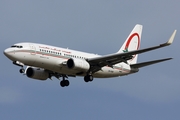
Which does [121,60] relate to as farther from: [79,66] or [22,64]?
[22,64]

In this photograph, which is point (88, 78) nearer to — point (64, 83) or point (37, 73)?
point (64, 83)

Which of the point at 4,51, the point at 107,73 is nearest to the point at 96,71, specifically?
the point at 107,73

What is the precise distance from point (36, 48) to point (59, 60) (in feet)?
10.2

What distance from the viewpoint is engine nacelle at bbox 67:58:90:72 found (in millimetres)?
67944

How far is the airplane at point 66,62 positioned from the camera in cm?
6644

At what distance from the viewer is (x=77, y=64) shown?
224ft

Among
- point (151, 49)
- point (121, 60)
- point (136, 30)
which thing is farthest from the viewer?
point (136, 30)

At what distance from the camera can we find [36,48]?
67.1 meters

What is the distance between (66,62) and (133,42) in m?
16.1

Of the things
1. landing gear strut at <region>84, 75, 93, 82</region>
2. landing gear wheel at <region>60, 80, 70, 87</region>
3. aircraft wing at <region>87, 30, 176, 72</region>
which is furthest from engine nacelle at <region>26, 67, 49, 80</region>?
aircraft wing at <region>87, 30, 176, 72</region>

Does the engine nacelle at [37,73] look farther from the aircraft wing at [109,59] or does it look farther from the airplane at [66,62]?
the aircraft wing at [109,59]

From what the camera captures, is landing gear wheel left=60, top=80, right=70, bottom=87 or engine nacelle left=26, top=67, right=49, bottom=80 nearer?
engine nacelle left=26, top=67, right=49, bottom=80

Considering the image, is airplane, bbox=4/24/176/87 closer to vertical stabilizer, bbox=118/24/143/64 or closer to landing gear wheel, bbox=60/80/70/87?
landing gear wheel, bbox=60/80/70/87

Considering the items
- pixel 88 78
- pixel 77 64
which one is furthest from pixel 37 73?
pixel 77 64
